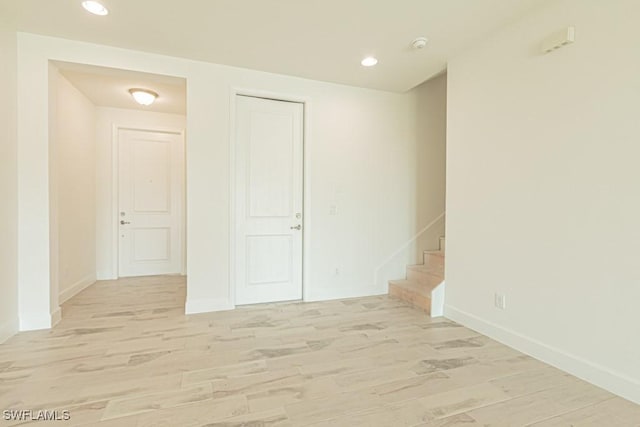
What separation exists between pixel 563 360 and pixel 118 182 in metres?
5.78

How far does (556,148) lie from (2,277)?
4428 millimetres

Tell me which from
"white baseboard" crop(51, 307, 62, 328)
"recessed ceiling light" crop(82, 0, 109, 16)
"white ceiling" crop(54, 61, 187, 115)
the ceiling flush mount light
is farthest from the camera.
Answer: the ceiling flush mount light

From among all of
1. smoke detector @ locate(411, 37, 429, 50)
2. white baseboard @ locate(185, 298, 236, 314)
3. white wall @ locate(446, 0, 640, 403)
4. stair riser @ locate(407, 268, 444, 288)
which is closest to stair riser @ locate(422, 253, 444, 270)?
stair riser @ locate(407, 268, 444, 288)

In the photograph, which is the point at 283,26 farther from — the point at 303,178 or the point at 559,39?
the point at 559,39

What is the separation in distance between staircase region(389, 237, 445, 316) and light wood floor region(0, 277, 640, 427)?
0.91ft

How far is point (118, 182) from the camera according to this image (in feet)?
16.4

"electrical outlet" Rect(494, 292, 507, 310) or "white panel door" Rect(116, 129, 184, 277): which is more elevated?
"white panel door" Rect(116, 129, 184, 277)

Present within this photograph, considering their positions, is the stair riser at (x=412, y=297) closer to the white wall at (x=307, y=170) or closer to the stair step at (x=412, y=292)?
the stair step at (x=412, y=292)

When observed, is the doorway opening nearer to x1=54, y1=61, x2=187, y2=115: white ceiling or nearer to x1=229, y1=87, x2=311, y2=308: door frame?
x1=54, y1=61, x2=187, y2=115: white ceiling

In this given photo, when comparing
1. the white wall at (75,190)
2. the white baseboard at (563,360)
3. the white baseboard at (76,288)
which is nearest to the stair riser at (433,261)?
the white baseboard at (563,360)

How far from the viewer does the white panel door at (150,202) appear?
5.04 m

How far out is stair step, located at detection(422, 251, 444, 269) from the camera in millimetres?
3945

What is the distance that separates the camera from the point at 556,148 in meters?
2.30

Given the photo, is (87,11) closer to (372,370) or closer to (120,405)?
(120,405)
